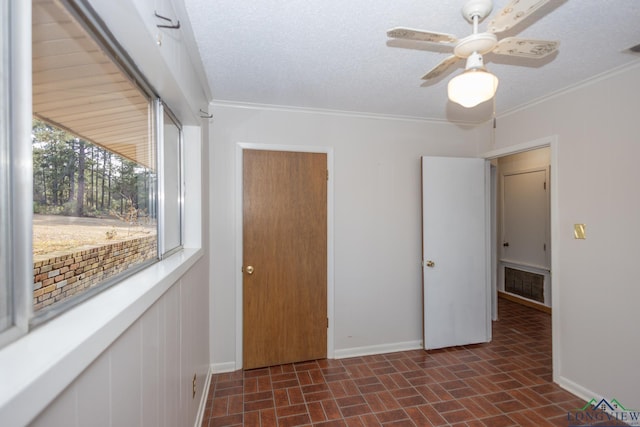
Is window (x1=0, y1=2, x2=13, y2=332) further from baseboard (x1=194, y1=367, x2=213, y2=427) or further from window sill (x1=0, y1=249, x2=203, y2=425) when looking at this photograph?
baseboard (x1=194, y1=367, x2=213, y2=427)

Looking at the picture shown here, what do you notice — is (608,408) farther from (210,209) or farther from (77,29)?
(77,29)

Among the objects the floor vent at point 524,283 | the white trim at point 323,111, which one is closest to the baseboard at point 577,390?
the floor vent at point 524,283

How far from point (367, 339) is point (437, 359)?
2.29ft

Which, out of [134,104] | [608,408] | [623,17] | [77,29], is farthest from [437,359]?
[77,29]

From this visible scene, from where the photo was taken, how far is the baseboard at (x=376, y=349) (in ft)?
9.45

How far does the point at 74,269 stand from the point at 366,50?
6.05 feet

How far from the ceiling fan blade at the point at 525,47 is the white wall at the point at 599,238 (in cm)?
129

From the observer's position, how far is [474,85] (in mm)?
1290

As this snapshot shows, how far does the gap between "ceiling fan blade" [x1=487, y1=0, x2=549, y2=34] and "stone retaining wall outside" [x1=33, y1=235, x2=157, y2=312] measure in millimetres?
1703

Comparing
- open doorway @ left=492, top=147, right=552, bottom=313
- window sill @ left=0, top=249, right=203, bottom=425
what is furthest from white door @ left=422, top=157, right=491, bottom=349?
window sill @ left=0, top=249, right=203, bottom=425

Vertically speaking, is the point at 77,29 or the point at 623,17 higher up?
the point at 623,17

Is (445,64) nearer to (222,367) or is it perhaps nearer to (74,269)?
(74,269)

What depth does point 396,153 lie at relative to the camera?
3.06 m

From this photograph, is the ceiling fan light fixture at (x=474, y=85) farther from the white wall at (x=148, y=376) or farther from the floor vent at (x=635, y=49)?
the white wall at (x=148, y=376)
